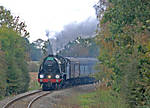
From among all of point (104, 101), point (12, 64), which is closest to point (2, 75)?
point (12, 64)

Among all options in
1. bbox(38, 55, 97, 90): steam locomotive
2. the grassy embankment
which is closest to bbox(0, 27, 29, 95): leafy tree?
bbox(38, 55, 97, 90): steam locomotive

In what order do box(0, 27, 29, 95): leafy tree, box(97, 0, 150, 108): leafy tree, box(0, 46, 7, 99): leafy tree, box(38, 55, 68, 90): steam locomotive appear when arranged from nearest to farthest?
box(97, 0, 150, 108): leafy tree, box(0, 46, 7, 99): leafy tree, box(0, 27, 29, 95): leafy tree, box(38, 55, 68, 90): steam locomotive

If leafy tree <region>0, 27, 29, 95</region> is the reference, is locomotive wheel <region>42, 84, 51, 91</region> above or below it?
below

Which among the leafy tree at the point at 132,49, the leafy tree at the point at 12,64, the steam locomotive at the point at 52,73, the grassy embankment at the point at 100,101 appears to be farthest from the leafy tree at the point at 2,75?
the leafy tree at the point at 132,49

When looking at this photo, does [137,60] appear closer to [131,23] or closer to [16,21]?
[131,23]

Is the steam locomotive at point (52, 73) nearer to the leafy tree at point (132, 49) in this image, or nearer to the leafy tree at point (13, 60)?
the leafy tree at point (13, 60)

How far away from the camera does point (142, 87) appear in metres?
11.3

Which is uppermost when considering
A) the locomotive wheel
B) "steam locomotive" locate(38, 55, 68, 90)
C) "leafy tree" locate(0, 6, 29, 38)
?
"leafy tree" locate(0, 6, 29, 38)

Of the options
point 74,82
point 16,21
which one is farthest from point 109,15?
point 16,21

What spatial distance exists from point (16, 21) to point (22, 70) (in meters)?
10.4

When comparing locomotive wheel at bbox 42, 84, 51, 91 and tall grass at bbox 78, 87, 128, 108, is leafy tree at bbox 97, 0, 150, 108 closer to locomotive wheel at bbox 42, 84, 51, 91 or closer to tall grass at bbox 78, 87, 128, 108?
tall grass at bbox 78, 87, 128, 108

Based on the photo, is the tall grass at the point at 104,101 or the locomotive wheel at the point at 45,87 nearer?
the tall grass at the point at 104,101

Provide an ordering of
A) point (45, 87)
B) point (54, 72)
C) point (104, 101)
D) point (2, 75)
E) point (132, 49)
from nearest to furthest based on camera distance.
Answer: point (132, 49), point (104, 101), point (2, 75), point (54, 72), point (45, 87)

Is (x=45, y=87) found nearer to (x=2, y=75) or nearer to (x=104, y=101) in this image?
(x=2, y=75)
